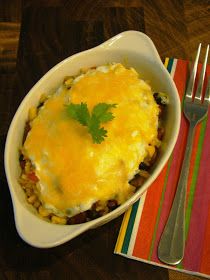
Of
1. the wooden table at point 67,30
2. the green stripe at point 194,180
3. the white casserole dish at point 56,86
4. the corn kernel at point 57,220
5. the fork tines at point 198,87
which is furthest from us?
the wooden table at point 67,30

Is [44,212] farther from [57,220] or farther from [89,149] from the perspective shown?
[89,149]

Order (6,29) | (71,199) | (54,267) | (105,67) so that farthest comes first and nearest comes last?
1. (6,29)
2. (105,67)
3. (54,267)
4. (71,199)

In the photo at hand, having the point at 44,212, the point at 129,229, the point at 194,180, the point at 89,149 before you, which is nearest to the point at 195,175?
the point at 194,180

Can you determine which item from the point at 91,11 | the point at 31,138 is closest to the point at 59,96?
the point at 31,138

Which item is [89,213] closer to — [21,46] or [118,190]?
[118,190]

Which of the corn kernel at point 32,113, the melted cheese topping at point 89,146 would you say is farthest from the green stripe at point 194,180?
the corn kernel at point 32,113

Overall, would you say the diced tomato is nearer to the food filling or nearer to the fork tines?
the food filling

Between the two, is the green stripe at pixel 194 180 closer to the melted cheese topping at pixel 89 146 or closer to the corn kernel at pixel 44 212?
the melted cheese topping at pixel 89 146
